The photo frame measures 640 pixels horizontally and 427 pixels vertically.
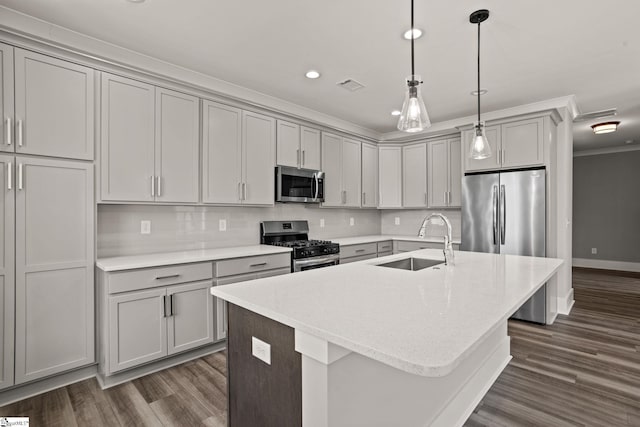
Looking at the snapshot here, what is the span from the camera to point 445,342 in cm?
92

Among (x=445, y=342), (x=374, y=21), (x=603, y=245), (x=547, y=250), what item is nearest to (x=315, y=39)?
(x=374, y=21)

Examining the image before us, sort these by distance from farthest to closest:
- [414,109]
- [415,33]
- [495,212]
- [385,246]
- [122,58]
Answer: [385,246]
[495,212]
[122,58]
[415,33]
[414,109]

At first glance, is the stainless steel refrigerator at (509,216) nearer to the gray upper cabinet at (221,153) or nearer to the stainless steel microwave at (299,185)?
the stainless steel microwave at (299,185)

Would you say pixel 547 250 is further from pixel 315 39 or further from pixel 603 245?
pixel 603 245

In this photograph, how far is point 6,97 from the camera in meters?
2.12

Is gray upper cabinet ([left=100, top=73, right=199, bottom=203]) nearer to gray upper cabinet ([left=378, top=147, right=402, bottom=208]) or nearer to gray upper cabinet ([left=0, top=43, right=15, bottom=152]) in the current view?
gray upper cabinet ([left=0, top=43, right=15, bottom=152])

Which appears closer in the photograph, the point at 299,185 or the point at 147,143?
the point at 147,143

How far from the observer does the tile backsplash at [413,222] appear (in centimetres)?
488

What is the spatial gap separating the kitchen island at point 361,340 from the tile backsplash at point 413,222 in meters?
2.94

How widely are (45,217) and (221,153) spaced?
1484 mm

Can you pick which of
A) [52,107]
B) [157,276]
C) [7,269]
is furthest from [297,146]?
[7,269]

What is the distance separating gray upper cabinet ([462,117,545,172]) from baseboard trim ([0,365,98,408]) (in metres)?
4.33

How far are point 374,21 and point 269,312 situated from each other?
6.67 feet

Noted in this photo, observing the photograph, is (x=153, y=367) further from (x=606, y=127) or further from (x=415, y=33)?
(x=606, y=127)
